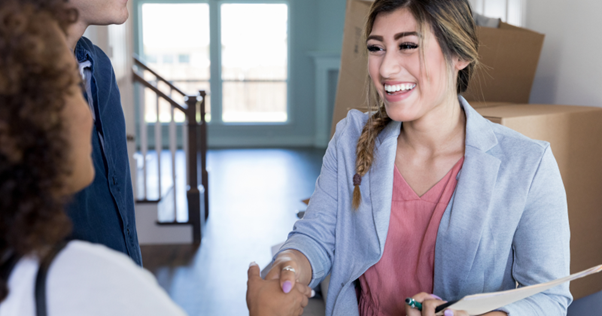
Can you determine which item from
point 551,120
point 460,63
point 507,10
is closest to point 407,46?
point 460,63

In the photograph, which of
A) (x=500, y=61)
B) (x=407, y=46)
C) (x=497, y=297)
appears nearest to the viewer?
(x=497, y=297)

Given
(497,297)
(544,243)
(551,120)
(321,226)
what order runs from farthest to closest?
(551,120) < (321,226) < (544,243) < (497,297)

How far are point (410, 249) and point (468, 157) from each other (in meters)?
0.26

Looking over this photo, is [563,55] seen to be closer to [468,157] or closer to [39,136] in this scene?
[468,157]

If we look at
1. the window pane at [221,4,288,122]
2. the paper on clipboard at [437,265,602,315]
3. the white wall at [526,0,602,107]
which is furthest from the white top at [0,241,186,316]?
the window pane at [221,4,288,122]

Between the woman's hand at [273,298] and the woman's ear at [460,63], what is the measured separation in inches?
24.3

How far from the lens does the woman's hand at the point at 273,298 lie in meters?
1.02

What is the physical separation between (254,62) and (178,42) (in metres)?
1.21

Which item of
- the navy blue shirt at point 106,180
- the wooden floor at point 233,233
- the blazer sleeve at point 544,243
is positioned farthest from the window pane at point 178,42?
the blazer sleeve at point 544,243

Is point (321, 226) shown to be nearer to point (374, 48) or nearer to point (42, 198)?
point (374, 48)

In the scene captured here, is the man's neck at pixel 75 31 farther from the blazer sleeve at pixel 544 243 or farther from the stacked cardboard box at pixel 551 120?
the blazer sleeve at pixel 544 243

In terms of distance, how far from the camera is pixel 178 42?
773 cm

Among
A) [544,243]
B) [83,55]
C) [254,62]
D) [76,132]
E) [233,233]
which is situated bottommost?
[233,233]

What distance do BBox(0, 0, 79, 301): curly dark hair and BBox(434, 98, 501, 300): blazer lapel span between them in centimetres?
83
